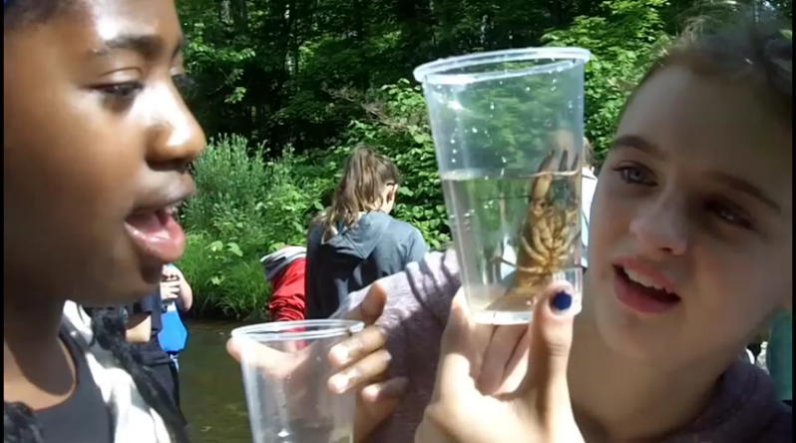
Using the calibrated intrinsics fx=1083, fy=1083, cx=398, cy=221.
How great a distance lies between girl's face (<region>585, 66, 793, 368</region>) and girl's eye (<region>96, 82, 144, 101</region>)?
65cm

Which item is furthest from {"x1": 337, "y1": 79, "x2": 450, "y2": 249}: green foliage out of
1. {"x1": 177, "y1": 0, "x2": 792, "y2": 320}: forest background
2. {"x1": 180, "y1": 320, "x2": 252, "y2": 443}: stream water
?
{"x1": 180, "y1": 320, "x2": 252, "y2": 443}: stream water

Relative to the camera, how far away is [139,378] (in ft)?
4.83

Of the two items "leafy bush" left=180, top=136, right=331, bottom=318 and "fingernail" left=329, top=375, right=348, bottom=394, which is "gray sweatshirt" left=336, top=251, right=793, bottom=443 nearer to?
"fingernail" left=329, top=375, right=348, bottom=394

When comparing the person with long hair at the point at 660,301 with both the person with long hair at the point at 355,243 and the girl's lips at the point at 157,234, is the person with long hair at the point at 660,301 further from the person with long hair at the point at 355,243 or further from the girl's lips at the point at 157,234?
the person with long hair at the point at 355,243

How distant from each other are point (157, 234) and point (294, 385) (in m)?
0.34

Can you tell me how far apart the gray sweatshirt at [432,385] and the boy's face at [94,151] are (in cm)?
47

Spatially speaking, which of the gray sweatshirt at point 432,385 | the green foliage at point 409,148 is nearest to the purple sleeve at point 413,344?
the gray sweatshirt at point 432,385

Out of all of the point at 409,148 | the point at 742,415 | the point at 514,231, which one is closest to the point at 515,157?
the point at 514,231

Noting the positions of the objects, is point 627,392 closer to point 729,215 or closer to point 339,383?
point 729,215

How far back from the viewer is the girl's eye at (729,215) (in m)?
1.41

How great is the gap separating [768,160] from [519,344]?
1.36 ft

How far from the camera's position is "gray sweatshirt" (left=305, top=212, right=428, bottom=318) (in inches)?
200

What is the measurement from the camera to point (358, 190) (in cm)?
542

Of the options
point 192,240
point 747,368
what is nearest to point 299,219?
point 192,240
